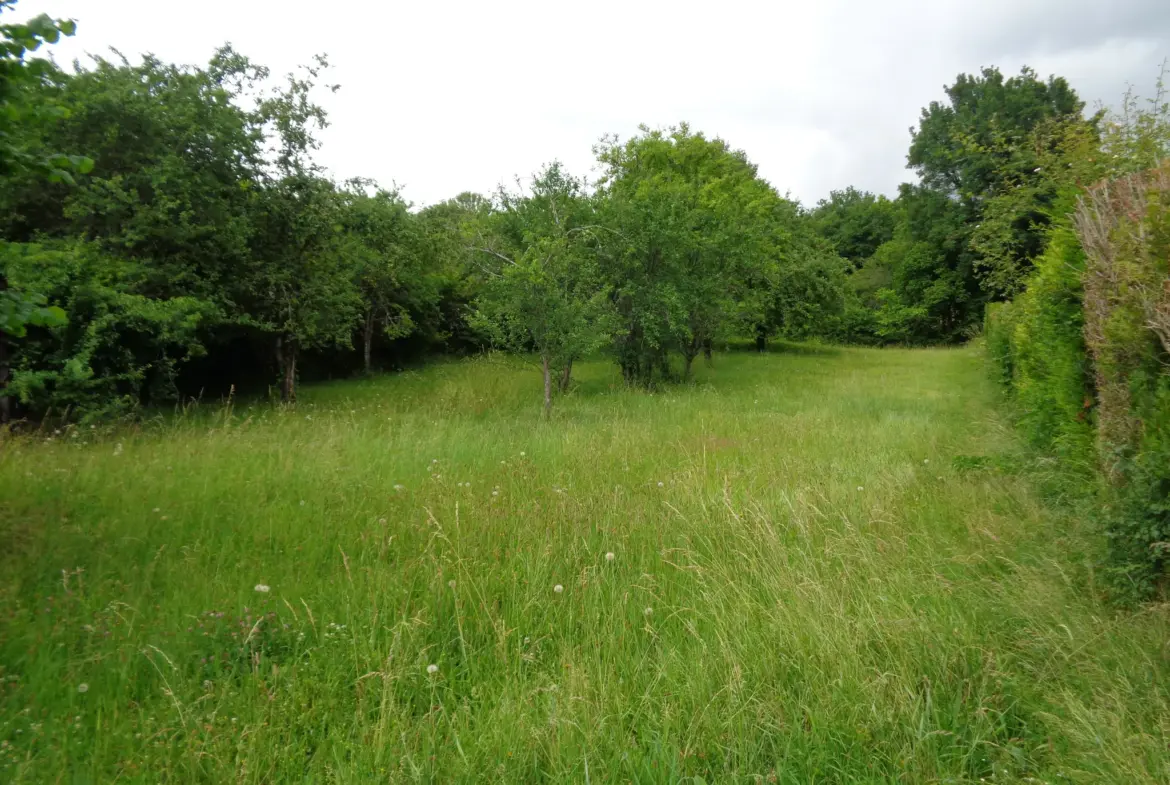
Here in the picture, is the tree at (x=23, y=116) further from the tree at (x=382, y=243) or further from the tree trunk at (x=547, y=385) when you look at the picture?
the tree at (x=382, y=243)

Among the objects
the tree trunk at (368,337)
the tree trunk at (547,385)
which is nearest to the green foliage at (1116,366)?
the tree trunk at (547,385)

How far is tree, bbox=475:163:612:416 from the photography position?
12508 millimetres

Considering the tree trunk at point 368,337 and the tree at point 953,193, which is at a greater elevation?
the tree at point 953,193

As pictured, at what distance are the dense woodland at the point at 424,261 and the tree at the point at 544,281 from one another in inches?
2.7

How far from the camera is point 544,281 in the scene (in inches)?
484

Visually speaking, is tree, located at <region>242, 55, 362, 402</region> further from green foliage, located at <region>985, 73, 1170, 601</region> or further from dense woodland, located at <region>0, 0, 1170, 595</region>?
green foliage, located at <region>985, 73, 1170, 601</region>

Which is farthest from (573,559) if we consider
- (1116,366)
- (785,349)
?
(785,349)

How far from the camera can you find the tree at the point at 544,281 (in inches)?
492

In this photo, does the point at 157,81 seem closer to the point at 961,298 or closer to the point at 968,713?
the point at 968,713

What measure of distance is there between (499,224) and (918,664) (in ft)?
45.7

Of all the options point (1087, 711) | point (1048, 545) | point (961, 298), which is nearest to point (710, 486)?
point (1048, 545)

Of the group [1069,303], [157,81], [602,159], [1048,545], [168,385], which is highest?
[602,159]

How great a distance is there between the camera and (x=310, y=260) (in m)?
15.3

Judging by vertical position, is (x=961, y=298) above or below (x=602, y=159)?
below
